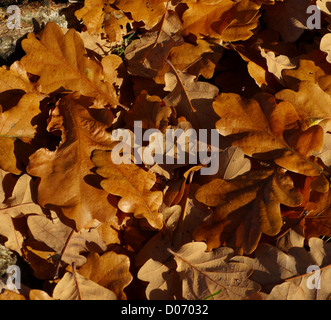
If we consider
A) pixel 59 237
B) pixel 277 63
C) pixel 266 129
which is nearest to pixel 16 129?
pixel 59 237

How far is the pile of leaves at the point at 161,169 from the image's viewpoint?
4.89 feet

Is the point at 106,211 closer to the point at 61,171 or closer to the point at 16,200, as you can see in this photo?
the point at 61,171

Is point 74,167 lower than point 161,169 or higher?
higher

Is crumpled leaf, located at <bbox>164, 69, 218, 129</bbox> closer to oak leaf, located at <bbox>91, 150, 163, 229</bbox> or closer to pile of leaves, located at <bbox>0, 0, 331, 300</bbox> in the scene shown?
pile of leaves, located at <bbox>0, 0, 331, 300</bbox>

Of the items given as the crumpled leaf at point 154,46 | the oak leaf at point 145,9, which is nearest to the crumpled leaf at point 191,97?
the crumpled leaf at point 154,46

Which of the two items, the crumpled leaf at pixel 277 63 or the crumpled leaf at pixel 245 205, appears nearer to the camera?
the crumpled leaf at pixel 245 205

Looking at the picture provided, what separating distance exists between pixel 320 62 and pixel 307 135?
42 centimetres

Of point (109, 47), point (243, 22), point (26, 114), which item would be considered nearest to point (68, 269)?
point (26, 114)

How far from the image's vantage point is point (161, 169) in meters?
1.58

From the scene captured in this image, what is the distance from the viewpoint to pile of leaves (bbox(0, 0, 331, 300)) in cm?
149

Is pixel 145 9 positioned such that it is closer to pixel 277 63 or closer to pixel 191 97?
pixel 191 97

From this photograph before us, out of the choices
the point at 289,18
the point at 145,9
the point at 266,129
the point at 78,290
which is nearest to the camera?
the point at 78,290

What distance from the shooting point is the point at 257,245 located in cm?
154

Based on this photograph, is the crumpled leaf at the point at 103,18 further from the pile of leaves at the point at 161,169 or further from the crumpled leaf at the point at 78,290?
the crumpled leaf at the point at 78,290
